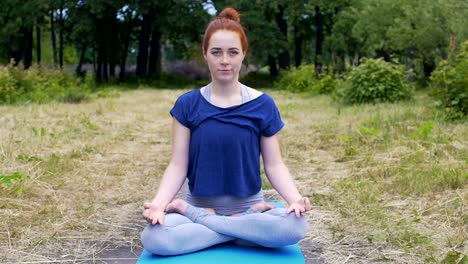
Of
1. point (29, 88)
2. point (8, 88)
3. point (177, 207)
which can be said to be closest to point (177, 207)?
point (177, 207)

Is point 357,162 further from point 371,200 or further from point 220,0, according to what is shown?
point 220,0

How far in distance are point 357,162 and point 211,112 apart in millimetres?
3909

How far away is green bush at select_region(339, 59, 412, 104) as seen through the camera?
42.5ft

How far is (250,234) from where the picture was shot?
9.25ft

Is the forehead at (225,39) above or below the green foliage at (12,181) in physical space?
above

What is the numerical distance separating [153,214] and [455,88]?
714 cm


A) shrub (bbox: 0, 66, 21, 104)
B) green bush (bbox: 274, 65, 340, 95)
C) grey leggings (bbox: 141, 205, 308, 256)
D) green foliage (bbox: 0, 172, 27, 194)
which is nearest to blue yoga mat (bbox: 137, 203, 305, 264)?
grey leggings (bbox: 141, 205, 308, 256)

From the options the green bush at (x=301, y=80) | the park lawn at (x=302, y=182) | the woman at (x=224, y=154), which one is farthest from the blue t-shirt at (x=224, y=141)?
the green bush at (x=301, y=80)

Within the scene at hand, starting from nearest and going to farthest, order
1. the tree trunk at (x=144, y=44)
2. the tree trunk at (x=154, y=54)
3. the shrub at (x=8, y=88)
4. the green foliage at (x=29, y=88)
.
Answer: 1. the shrub at (x=8, y=88)
2. the green foliage at (x=29, y=88)
3. the tree trunk at (x=144, y=44)
4. the tree trunk at (x=154, y=54)

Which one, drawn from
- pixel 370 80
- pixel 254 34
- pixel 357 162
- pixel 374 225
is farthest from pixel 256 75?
pixel 374 225

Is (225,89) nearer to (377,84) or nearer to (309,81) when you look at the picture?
(377,84)

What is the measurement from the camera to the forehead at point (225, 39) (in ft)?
9.74

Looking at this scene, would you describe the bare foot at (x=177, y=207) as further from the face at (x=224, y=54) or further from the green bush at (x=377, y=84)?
the green bush at (x=377, y=84)

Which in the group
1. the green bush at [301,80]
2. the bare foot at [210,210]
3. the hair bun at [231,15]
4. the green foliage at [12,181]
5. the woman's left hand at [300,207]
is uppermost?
Answer: the hair bun at [231,15]
